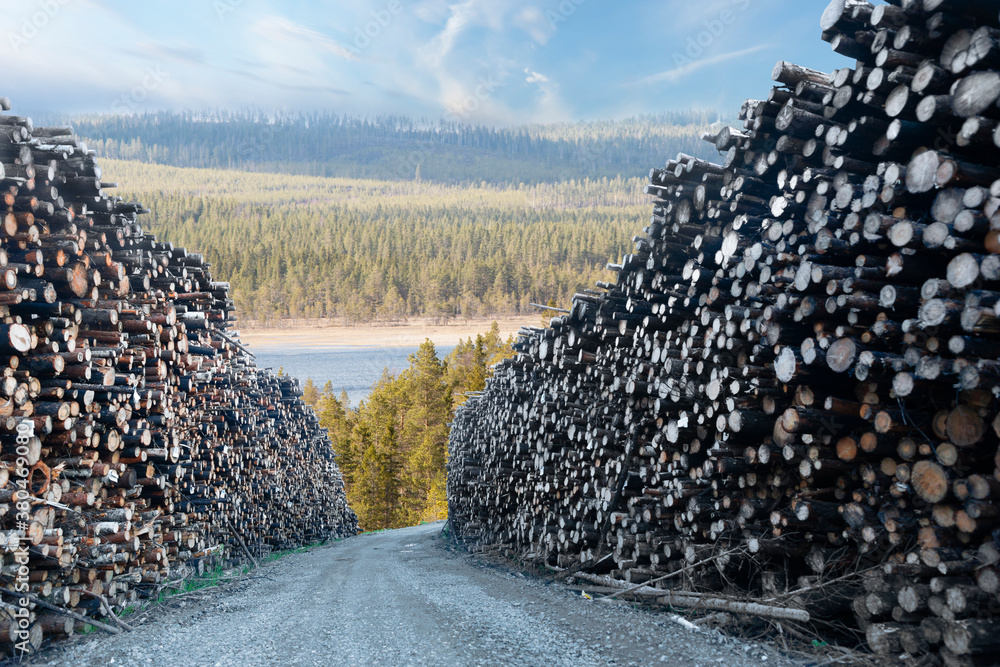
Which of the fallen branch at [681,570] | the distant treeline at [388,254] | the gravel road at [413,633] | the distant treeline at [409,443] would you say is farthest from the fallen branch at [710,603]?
the distant treeline at [388,254]

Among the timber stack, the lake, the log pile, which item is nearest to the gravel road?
the timber stack

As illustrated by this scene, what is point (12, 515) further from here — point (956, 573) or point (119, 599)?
point (956, 573)

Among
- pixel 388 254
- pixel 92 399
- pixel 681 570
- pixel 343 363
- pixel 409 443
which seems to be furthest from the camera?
pixel 388 254

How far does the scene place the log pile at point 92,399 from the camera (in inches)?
217

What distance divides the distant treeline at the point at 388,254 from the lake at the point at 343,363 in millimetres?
12834

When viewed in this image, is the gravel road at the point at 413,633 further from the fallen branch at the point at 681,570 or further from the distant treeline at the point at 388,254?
the distant treeline at the point at 388,254

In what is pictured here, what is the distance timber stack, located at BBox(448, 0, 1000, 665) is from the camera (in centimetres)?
349

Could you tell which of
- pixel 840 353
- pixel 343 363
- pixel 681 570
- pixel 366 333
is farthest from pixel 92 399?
pixel 366 333

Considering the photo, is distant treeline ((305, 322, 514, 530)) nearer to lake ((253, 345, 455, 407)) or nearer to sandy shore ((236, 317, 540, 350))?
lake ((253, 345, 455, 407))

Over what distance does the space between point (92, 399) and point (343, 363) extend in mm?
68150

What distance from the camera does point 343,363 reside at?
73.1 meters

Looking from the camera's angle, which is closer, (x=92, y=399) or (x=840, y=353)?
(x=840, y=353)

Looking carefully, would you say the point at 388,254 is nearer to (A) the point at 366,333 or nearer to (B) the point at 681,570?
(A) the point at 366,333

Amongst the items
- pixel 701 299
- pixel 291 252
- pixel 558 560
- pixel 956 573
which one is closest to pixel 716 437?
pixel 701 299
